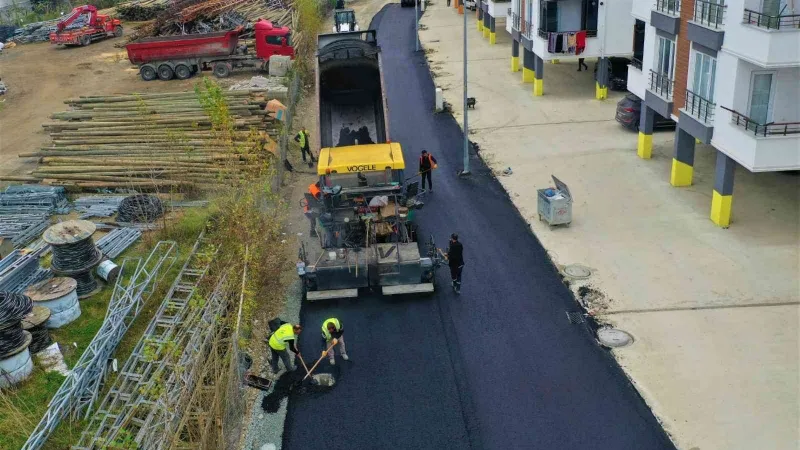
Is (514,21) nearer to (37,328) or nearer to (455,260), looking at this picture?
(455,260)

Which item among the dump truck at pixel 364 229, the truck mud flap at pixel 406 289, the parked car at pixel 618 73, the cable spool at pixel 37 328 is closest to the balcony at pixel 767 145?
the dump truck at pixel 364 229

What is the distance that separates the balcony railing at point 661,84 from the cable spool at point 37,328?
18793mm

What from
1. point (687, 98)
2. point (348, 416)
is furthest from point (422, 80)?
point (348, 416)

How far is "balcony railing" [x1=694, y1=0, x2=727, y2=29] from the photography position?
19.3 meters

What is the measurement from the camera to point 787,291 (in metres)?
16.7

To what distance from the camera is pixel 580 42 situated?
31.9 meters

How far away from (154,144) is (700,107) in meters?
17.8

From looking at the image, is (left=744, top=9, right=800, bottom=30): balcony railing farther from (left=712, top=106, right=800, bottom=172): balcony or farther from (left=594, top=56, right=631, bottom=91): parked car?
(left=594, top=56, right=631, bottom=91): parked car

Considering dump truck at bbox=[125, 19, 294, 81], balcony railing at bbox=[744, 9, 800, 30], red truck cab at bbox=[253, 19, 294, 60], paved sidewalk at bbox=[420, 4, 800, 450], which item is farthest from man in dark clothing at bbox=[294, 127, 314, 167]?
balcony railing at bbox=[744, 9, 800, 30]

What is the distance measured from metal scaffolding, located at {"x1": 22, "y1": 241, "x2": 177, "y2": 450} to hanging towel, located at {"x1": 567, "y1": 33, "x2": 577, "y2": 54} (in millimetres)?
21427

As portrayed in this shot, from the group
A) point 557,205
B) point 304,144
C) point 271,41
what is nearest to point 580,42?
point 304,144

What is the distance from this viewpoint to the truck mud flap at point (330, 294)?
56.0 ft

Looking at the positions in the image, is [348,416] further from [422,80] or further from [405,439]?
[422,80]

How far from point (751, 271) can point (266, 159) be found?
1531 cm
